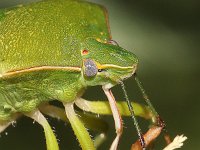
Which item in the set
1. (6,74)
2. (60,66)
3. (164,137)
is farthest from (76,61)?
(164,137)

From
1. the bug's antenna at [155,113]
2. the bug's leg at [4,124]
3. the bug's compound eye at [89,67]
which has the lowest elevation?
the bug's leg at [4,124]

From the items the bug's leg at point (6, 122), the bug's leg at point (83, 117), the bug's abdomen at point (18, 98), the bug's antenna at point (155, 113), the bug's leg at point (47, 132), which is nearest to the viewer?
the bug's abdomen at point (18, 98)

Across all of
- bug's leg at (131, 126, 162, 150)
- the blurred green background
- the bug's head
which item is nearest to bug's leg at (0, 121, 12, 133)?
the blurred green background

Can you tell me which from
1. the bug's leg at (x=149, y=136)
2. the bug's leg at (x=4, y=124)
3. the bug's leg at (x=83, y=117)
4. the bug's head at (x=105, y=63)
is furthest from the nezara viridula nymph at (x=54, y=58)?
the bug's leg at (x=83, y=117)

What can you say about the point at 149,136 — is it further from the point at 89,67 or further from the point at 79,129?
the point at 89,67

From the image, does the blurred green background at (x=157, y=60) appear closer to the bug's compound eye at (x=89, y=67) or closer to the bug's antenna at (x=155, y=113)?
the bug's antenna at (x=155, y=113)

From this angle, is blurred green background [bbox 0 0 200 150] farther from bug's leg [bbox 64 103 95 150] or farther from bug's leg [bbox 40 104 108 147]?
bug's leg [bbox 64 103 95 150]

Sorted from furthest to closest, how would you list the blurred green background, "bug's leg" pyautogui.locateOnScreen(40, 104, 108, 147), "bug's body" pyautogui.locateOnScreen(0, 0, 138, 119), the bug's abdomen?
the blurred green background < "bug's leg" pyautogui.locateOnScreen(40, 104, 108, 147) < the bug's abdomen < "bug's body" pyautogui.locateOnScreen(0, 0, 138, 119)

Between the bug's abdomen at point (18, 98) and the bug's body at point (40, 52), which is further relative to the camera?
the bug's abdomen at point (18, 98)
